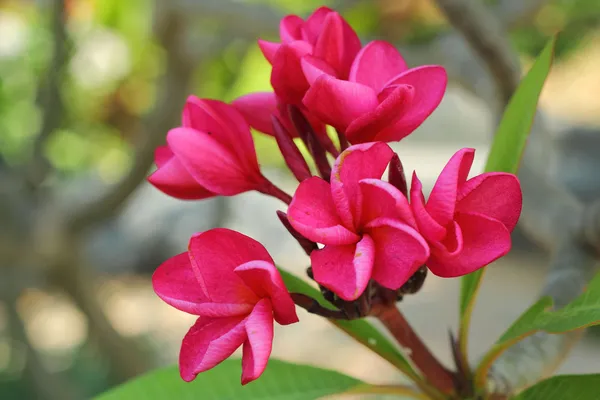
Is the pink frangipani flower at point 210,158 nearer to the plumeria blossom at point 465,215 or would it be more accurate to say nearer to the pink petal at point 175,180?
the pink petal at point 175,180

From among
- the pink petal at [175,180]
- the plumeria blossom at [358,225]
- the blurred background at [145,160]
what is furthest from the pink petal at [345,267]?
the blurred background at [145,160]

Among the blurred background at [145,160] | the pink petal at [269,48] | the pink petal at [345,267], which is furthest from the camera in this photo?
the blurred background at [145,160]

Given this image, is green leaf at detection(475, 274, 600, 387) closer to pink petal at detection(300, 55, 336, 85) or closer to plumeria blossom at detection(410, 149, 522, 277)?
plumeria blossom at detection(410, 149, 522, 277)

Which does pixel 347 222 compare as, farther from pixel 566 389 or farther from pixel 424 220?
pixel 566 389

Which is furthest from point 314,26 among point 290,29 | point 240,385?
point 240,385

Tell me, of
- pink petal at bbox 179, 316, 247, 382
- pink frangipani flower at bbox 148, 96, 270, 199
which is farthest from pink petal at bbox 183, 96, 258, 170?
pink petal at bbox 179, 316, 247, 382

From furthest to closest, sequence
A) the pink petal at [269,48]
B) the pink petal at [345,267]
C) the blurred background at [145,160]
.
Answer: the blurred background at [145,160], the pink petal at [269,48], the pink petal at [345,267]

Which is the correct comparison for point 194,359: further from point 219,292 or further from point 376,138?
point 376,138
